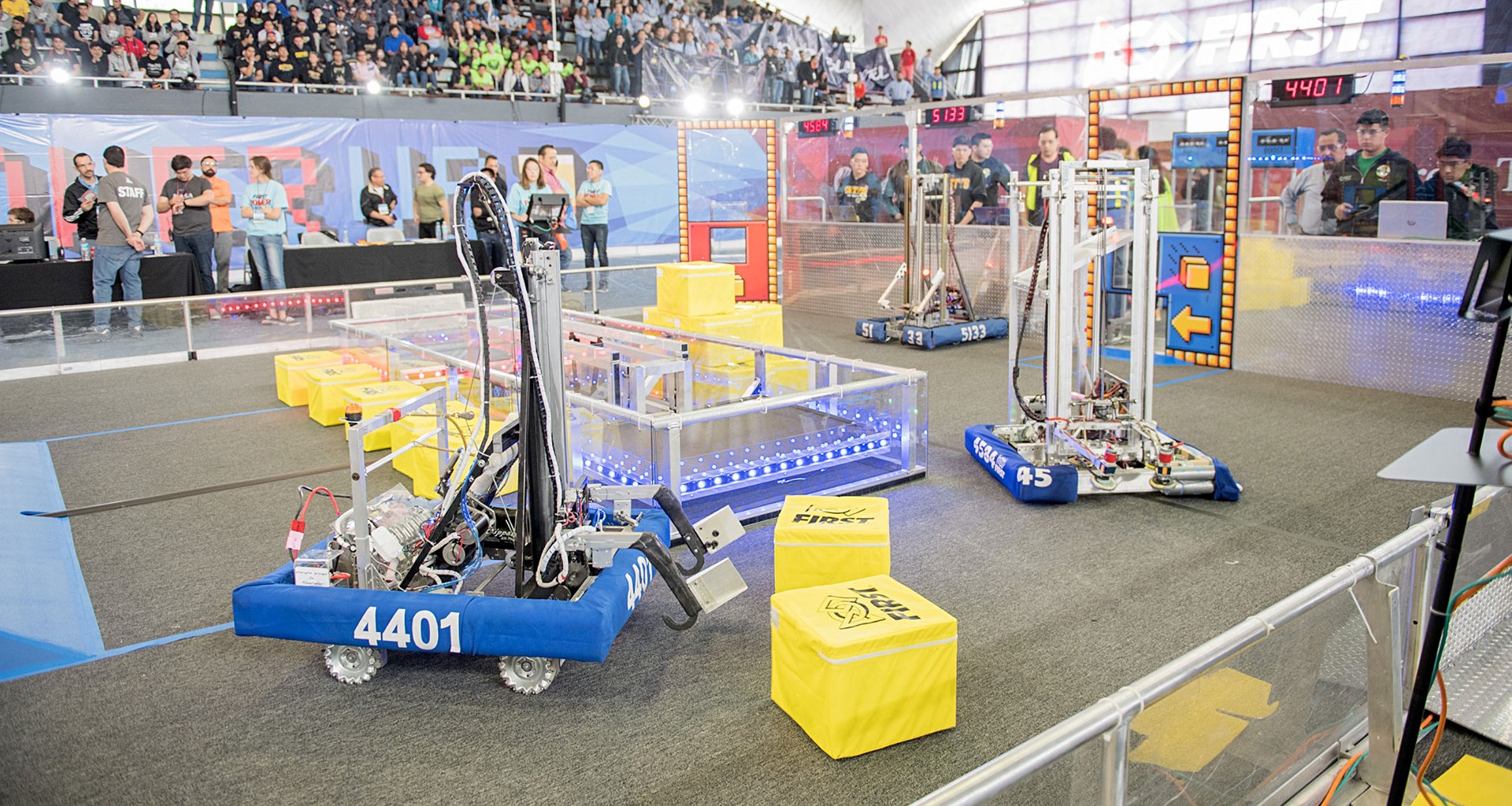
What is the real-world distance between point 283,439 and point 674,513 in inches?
162

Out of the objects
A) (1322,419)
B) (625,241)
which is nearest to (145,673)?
(1322,419)

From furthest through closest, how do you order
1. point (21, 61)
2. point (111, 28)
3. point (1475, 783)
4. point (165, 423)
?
point (111, 28), point (21, 61), point (165, 423), point (1475, 783)

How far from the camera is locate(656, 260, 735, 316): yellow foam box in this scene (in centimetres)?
860

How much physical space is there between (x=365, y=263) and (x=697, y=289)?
6.28m

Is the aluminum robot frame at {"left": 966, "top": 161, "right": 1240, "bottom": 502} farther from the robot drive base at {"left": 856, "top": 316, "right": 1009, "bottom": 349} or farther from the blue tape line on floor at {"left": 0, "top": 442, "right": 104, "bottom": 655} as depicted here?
the blue tape line on floor at {"left": 0, "top": 442, "right": 104, "bottom": 655}

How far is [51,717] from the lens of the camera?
143 inches

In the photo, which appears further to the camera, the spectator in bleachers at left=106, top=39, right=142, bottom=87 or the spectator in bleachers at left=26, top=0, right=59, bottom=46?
the spectator in bleachers at left=106, top=39, right=142, bottom=87

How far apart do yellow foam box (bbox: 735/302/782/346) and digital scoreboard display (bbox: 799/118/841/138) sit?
3955 millimetres

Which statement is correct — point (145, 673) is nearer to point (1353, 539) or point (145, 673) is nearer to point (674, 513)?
point (674, 513)

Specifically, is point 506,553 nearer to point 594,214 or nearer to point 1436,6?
point 594,214

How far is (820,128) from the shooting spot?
12.5 m

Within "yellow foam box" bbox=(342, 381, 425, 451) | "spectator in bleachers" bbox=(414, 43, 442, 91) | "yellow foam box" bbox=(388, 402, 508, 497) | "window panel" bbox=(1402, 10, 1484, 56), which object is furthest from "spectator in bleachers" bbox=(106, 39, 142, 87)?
"window panel" bbox=(1402, 10, 1484, 56)

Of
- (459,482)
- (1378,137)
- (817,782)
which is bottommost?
(817,782)

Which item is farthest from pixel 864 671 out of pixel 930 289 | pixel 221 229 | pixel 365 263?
pixel 221 229
